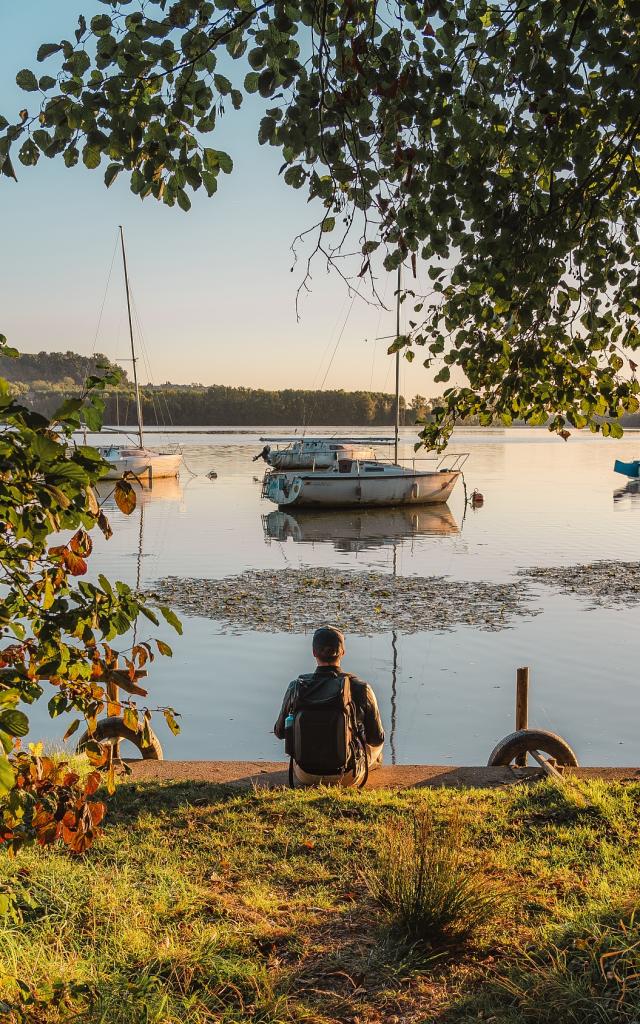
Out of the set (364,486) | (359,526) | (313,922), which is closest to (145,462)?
(364,486)

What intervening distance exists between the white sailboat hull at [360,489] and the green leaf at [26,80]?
34.9 metres

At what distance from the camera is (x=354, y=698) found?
6.88 m

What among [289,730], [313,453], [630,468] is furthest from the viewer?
[630,468]

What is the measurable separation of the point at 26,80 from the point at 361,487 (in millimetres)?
35252

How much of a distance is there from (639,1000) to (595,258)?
4779 millimetres

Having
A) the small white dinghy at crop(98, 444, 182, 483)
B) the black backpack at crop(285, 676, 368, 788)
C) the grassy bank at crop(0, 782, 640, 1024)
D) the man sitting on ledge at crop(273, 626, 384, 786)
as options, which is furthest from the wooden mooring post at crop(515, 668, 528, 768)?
the small white dinghy at crop(98, 444, 182, 483)

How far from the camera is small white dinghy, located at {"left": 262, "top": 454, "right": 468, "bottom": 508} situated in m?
39.4

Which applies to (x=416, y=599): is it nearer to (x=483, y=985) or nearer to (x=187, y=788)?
(x=187, y=788)

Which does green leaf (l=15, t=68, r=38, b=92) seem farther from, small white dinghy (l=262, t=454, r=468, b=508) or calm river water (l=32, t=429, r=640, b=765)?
small white dinghy (l=262, t=454, r=468, b=508)

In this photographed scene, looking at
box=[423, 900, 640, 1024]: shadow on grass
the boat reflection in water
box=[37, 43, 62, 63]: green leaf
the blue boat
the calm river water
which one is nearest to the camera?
box=[423, 900, 640, 1024]: shadow on grass

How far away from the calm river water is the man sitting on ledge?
3803 millimetres

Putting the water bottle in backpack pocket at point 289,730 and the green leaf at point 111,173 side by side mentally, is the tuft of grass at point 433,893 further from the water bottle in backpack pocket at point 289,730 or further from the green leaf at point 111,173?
the green leaf at point 111,173

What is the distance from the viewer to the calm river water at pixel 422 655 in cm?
1169

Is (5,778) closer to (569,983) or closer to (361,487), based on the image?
(569,983)
